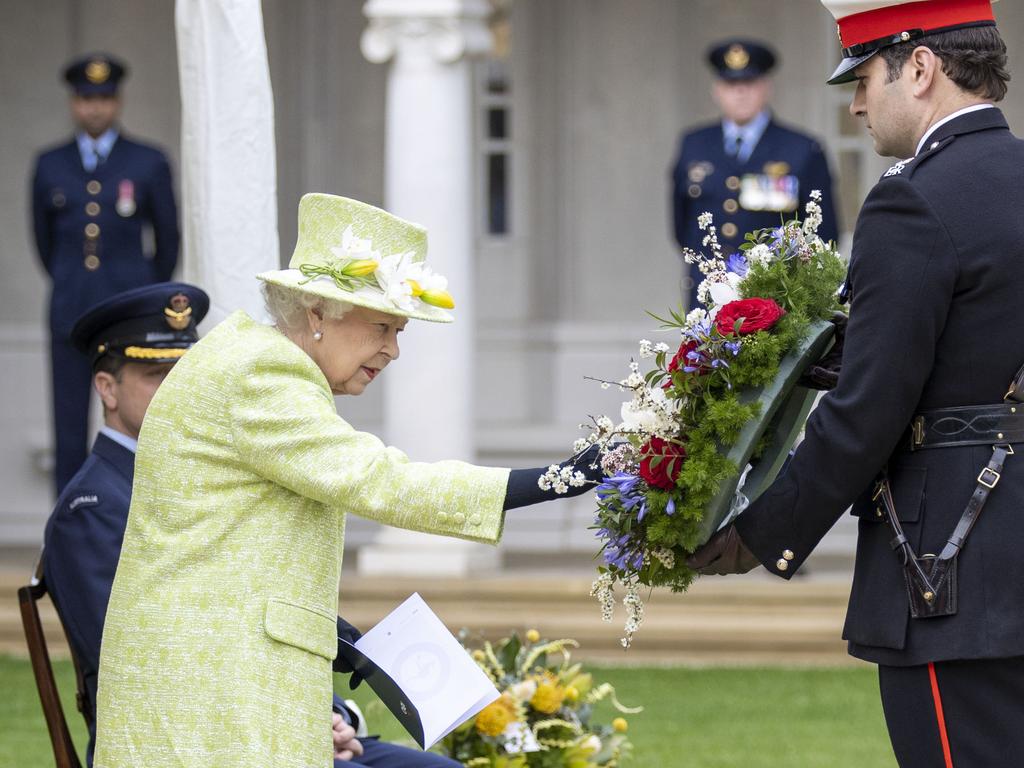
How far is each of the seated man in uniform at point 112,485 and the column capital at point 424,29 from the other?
14.0 feet

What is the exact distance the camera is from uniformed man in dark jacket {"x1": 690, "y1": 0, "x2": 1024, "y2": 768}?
2.89 meters

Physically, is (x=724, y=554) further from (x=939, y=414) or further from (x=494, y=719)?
(x=494, y=719)

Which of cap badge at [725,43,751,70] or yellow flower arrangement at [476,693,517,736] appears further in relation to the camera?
cap badge at [725,43,751,70]

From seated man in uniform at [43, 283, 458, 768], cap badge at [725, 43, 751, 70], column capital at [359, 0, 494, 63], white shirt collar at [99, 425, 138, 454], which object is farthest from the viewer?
cap badge at [725, 43, 751, 70]

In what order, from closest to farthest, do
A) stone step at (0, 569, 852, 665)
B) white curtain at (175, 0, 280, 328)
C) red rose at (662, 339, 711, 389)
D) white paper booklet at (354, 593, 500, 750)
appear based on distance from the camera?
red rose at (662, 339, 711, 389)
white paper booklet at (354, 593, 500, 750)
white curtain at (175, 0, 280, 328)
stone step at (0, 569, 852, 665)

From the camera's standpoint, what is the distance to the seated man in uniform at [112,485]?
3.63 m

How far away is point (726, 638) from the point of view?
7.78 meters

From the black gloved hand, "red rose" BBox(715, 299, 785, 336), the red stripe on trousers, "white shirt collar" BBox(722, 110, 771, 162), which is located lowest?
the red stripe on trousers

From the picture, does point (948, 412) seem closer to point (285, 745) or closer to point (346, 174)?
point (285, 745)

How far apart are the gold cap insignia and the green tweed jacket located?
5943 millimetres

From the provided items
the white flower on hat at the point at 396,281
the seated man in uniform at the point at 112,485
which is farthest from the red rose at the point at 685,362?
the seated man in uniform at the point at 112,485

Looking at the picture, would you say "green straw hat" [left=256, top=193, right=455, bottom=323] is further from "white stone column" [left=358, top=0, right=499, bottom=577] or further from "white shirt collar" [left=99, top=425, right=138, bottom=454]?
"white stone column" [left=358, top=0, right=499, bottom=577]

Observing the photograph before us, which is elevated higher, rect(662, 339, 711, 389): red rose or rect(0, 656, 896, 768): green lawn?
rect(662, 339, 711, 389): red rose

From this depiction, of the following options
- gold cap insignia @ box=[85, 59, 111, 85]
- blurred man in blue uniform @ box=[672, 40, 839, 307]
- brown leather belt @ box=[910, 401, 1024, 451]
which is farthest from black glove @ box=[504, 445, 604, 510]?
gold cap insignia @ box=[85, 59, 111, 85]
